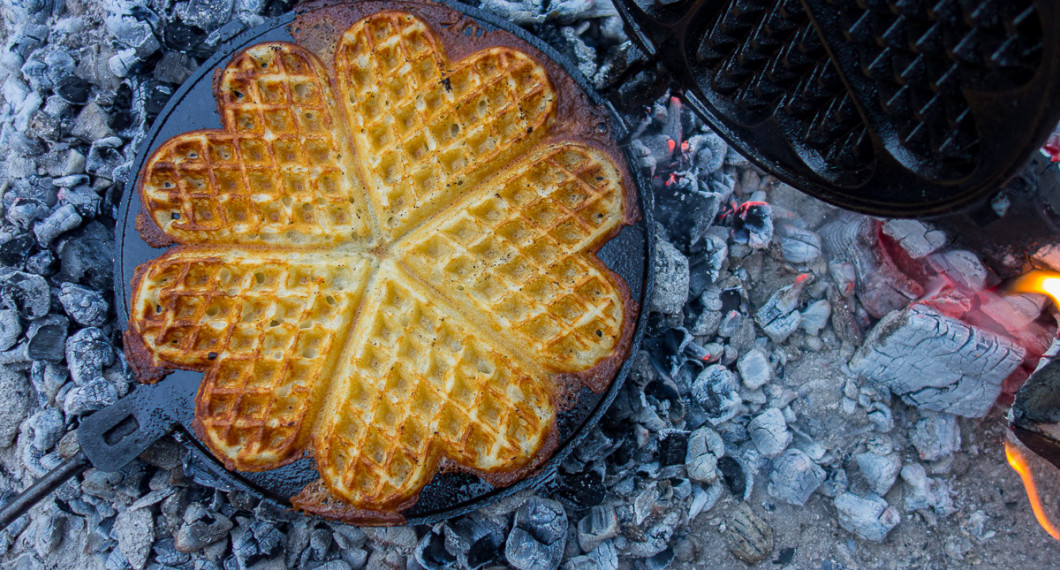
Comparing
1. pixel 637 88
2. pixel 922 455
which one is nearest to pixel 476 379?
pixel 637 88

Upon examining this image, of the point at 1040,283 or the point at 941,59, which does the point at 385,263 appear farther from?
the point at 1040,283

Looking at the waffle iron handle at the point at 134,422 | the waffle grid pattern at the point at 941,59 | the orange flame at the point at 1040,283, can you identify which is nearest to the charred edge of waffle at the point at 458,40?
the waffle grid pattern at the point at 941,59

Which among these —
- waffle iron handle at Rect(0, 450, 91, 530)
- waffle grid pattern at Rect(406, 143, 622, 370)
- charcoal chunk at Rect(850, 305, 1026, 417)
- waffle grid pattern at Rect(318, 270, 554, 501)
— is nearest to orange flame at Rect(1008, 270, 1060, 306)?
charcoal chunk at Rect(850, 305, 1026, 417)

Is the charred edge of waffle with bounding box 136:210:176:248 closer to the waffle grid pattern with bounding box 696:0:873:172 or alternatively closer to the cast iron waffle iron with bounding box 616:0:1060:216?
the cast iron waffle iron with bounding box 616:0:1060:216

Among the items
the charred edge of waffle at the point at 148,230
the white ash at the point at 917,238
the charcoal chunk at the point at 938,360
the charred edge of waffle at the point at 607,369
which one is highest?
the charred edge of waffle at the point at 148,230

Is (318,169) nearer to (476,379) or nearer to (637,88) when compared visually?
(476,379)

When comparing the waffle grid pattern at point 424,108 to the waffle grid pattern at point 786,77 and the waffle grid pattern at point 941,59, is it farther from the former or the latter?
the waffle grid pattern at point 941,59

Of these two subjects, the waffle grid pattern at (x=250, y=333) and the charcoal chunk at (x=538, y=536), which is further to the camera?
the charcoal chunk at (x=538, y=536)
